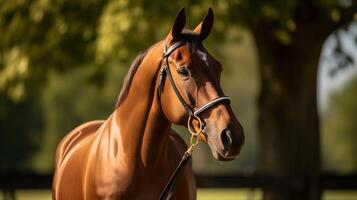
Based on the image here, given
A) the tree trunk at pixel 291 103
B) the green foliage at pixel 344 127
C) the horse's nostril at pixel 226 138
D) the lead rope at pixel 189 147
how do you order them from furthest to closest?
the green foliage at pixel 344 127, the tree trunk at pixel 291 103, the lead rope at pixel 189 147, the horse's nostril at pixel 226 138

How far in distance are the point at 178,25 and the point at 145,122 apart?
0.71 metres

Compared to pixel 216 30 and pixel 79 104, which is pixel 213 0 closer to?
pixel 216 30

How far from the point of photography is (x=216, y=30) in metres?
15.8

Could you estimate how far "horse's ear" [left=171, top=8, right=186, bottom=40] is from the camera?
5053 mm

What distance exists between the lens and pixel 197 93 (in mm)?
4938

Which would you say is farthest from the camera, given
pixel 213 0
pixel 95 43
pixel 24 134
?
pixel 24 134

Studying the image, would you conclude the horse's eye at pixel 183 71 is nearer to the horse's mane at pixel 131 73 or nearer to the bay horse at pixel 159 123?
the bay horse at pixel 159 123

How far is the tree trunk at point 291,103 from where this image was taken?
14.8 m

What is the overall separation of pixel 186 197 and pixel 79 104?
50402mm

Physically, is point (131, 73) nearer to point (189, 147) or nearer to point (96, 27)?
point (189, 147)

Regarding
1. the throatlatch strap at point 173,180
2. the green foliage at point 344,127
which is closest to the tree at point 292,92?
the throatlatch strap at point 173,180

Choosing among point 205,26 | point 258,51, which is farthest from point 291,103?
Result: point 205,26

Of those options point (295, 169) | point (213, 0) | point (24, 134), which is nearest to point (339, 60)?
point (295, 169)

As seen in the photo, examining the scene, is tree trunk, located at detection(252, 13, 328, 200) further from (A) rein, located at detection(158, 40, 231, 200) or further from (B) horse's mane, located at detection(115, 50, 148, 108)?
(A) rein, located at detection(158, 40, 231, 200)
